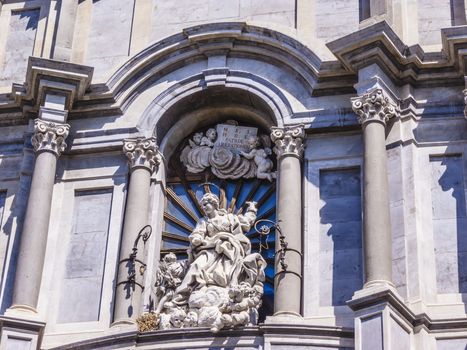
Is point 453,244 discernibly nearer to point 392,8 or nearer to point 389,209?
point 389,209

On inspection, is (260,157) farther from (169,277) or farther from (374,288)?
(374,288)

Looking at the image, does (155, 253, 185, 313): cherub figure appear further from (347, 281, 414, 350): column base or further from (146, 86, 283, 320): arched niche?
(347, 281, 414, 350): column base

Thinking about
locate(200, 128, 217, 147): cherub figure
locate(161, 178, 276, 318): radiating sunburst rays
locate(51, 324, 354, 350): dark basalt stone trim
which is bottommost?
locate(51, 324, 354, 350): dark basalt stone trim

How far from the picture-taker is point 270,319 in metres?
21.3

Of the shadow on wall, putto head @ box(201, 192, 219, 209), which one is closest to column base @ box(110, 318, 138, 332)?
putto head @ box(201, 192, 219, 209)

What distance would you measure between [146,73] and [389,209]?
16.2 ft

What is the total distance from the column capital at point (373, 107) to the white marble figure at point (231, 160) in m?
1.96

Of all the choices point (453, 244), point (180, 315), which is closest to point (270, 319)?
point (180, 315)

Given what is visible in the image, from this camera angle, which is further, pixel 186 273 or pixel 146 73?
pixel 146 73

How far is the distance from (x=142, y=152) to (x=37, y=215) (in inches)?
78.3

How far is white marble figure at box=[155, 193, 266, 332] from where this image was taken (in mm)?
21312

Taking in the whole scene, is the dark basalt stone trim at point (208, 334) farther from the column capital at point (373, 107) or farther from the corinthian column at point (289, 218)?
the column capital at point (373, 107)

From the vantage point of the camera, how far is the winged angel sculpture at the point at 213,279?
21328 millimetres

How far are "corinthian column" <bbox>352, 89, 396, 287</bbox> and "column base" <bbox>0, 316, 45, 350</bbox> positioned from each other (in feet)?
16.0
